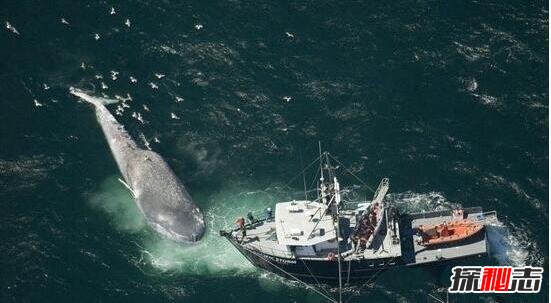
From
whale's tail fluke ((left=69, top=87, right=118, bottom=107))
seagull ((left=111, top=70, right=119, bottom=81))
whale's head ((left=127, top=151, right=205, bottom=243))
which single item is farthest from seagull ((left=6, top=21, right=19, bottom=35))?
whale's head ((left=127, top=151, right=205, bottom=243))

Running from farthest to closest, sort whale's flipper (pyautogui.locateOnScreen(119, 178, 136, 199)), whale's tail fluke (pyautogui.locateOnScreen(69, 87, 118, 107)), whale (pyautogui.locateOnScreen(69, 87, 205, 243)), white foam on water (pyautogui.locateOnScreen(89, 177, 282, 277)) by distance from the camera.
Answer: whale's tail fluke (pyautogui.locateOnScreen(69, 87, 118, 107)) → whale's flipper (pyautogui.locateOnScreen(119, 178, 136, 199)) → whale (pyautogui.locateOnScreen(69, 87, 205, 243)) → white foam on water (pyautogui.locateOnScreen(89, 177, 282, 277))

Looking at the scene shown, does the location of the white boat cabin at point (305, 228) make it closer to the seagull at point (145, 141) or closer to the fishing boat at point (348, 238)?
the fishing boat at point (348, 238)

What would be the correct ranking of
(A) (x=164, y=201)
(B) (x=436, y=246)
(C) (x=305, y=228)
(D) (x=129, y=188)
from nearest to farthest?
1. (C) (x=305, y=228)
2. (B) (x=436, y=246)
3. (A) (x=164, y=201)
4. (D) (x=129, y=188)

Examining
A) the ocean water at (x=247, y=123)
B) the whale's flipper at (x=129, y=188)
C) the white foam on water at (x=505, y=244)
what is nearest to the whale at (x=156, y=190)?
the whale's flipper at (x=129, y=188)

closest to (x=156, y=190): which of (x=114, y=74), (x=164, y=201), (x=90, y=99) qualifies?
(x=164, y=201)

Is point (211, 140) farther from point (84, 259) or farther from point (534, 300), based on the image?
point (534, 300)

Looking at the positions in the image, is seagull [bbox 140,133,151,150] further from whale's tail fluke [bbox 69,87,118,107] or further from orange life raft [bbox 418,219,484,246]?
orange life raft [bbox 418,219,484,246]

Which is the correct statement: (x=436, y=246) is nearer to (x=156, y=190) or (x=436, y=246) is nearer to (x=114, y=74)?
(x=156, y=190)
